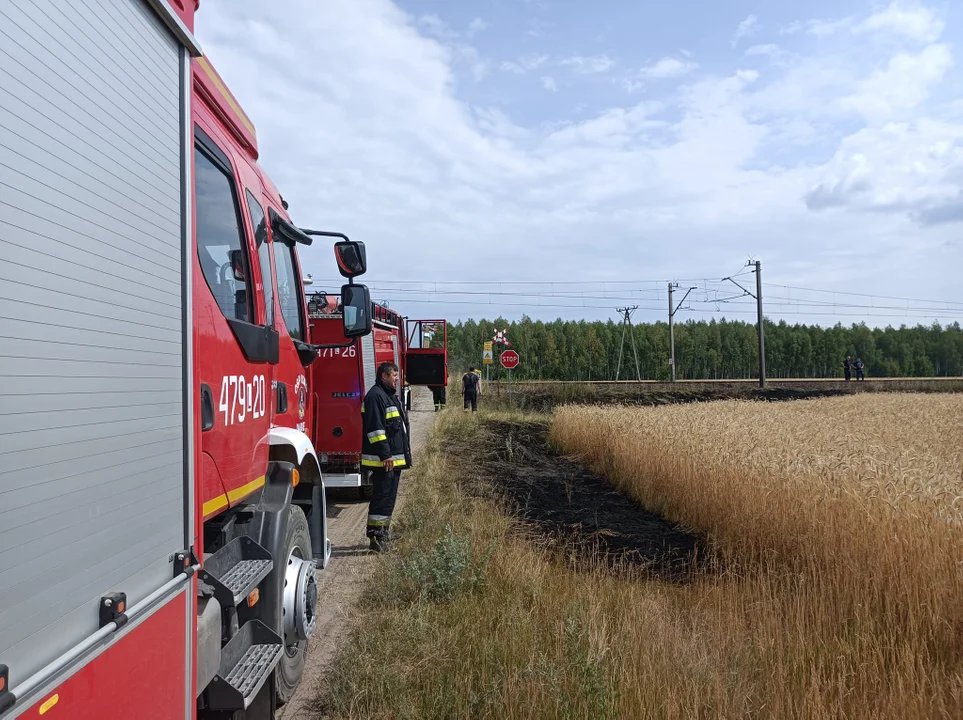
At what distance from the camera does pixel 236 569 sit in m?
2.98

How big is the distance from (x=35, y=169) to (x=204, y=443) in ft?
4.29

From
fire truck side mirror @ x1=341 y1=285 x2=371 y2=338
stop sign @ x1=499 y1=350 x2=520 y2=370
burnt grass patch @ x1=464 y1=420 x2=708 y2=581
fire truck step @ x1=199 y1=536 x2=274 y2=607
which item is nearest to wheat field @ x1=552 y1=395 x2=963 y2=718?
burnt grass patch @ x1=464 y1=420 x2=708 y2=581

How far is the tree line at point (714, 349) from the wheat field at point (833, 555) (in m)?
61.3

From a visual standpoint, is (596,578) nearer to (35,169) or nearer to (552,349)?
(35,169)

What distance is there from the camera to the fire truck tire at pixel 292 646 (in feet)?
11.8

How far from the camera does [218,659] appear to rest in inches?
103

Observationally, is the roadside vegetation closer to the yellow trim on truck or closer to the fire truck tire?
the fire truck tire

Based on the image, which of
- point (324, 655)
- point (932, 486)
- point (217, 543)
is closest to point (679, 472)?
point (932, 486)

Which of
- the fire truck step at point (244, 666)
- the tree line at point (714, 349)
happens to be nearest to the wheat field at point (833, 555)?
the fire truck step at point (244, 666)

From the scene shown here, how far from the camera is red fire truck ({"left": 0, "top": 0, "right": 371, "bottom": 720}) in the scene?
139 centimetres

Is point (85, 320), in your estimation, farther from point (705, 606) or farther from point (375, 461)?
point (375, 461)

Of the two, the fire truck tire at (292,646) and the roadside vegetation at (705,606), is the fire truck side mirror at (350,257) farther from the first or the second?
the roadside vegetation at (705,606)

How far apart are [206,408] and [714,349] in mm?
87481

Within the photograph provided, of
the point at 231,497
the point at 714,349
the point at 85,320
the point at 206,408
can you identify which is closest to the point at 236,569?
the point at 231,497
